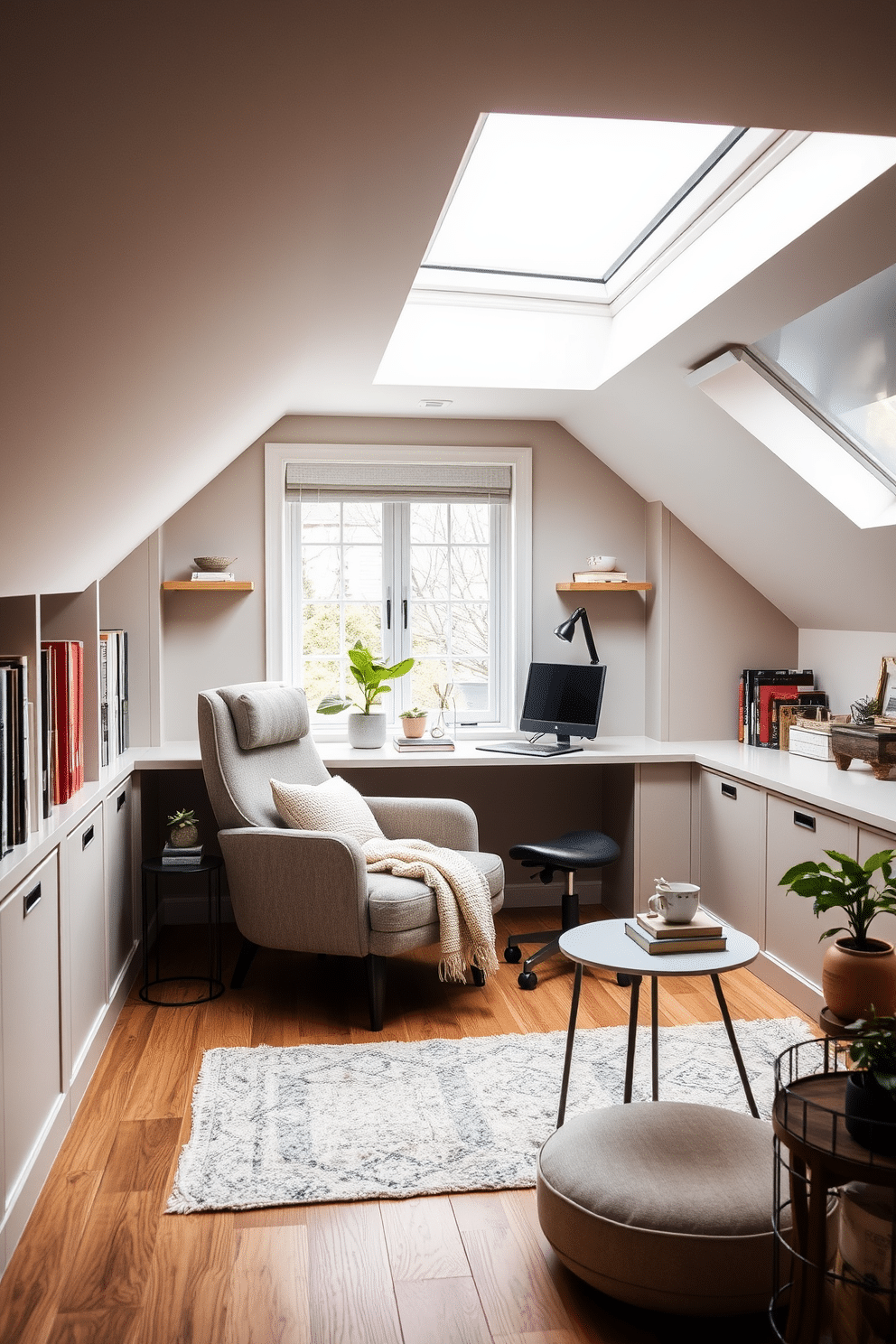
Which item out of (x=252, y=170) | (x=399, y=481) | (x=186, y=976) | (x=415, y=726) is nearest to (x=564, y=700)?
(x=415, y=726)

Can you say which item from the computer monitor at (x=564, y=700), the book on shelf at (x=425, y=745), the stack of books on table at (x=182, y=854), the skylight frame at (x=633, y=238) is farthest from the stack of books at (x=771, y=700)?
the stack of books on table at (x=182, y=854)

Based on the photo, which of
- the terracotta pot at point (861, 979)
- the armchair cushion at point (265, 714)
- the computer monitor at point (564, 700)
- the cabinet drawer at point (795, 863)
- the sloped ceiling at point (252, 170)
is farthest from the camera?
the computer monitor at point (564, 700)

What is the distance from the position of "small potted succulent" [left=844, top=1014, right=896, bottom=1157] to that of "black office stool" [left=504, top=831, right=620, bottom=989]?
7.18ft

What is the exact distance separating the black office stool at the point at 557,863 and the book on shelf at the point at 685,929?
4.42 feet

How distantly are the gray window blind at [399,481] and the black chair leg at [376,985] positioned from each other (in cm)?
212

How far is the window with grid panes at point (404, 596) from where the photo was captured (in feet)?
15.6

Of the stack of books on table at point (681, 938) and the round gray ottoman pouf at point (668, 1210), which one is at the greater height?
the stack of books on table at point (681, 938)

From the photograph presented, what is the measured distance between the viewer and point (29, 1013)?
2.36 m

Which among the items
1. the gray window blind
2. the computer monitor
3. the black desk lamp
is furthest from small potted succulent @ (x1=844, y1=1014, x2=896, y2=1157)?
the gray window blind

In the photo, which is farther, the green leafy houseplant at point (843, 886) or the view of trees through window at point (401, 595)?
the view of trees through window at point (401, 595)

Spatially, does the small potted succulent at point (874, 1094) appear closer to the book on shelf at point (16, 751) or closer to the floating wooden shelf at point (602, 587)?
the book on shelf at point (16, 751)

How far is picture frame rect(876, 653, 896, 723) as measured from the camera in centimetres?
384

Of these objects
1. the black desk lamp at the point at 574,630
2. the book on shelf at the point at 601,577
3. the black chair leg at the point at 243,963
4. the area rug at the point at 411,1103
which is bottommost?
the area rug at the point at 411,1103

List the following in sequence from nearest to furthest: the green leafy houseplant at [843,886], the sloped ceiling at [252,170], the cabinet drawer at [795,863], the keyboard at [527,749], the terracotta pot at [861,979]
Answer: the sloped ceiling at [252,170], the green leafy houseplant at [843,886], the terracotta pot at [861,979], the cabinet drawer at [795,863], the keyboard at [527,749]
